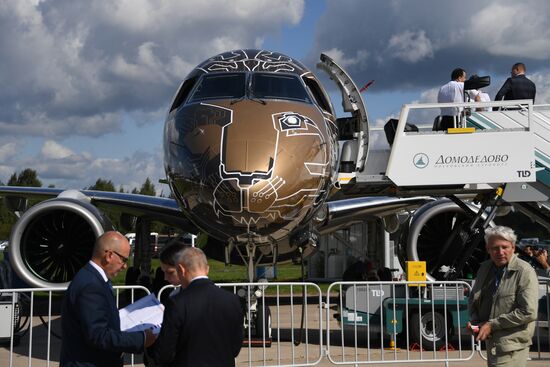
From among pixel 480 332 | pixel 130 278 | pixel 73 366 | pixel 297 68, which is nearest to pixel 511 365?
pixel 480 332

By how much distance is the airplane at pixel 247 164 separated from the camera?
7.44 metres

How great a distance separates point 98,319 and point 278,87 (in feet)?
18.0

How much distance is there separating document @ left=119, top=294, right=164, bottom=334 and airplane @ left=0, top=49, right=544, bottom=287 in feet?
10.3

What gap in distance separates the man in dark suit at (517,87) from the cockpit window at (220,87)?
14.6 feet

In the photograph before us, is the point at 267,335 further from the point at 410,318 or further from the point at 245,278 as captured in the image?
the point at 245,278

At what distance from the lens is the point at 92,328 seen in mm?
3754

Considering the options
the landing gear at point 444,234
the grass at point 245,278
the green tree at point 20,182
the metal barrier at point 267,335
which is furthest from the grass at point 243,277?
the green tree at point 20,182

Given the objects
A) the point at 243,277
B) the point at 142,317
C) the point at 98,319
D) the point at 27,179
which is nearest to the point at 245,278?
the point at 142,317

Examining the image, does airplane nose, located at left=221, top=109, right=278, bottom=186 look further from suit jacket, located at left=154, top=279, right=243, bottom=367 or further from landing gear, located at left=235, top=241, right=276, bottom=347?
suit jacket, located at left=154, top=279, right=243, bottom=367

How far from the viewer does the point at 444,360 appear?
814 cm

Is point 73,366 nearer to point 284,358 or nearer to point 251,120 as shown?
point 251,120

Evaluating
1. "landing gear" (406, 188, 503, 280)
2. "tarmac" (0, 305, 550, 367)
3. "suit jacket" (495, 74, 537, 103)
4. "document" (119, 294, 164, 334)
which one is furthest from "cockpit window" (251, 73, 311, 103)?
"document" (119, 294, 164, 334)

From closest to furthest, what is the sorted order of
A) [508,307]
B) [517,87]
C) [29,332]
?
[508,307] → [29,332] → [517,87]

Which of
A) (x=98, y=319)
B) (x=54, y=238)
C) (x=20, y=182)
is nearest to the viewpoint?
(x=98, y=319)
